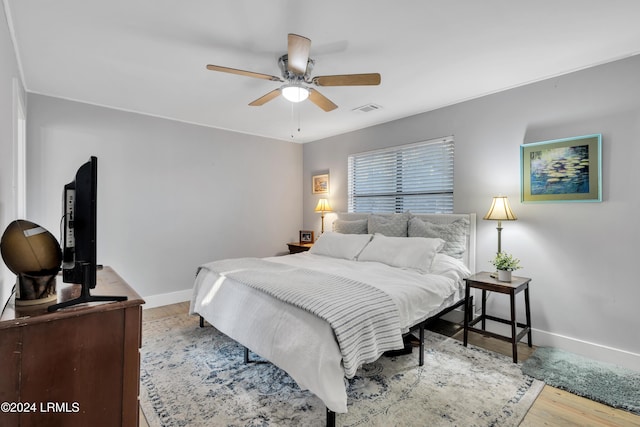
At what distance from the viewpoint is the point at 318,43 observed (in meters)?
2.20

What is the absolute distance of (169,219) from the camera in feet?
13.2

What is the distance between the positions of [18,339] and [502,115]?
3.80 meters

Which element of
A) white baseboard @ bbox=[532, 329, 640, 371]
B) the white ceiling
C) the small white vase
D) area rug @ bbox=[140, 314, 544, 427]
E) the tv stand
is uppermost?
the white ceiling

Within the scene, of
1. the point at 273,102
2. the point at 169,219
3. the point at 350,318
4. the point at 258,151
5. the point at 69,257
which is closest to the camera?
the point at 69,257

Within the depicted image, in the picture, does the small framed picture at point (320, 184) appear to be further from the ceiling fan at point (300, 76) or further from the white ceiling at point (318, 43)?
the ceiling fan at point (300, 76)

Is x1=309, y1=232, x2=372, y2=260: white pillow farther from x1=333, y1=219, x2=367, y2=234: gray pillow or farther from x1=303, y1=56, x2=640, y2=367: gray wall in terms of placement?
x1=303, y1=56, x2=640, y2=367: gray wall

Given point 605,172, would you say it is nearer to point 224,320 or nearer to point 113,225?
point 224,320

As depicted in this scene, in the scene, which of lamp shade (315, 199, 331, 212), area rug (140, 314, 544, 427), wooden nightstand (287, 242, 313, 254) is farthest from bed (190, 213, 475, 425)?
lamp shade (315, 199, 331, 212)

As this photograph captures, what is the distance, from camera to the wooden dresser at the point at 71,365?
1.02 m

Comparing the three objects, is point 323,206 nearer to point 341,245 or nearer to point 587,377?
point 341,245

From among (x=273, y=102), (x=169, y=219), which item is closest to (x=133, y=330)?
(x=273, y=102)

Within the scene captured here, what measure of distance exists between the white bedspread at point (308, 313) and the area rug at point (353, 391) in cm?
29

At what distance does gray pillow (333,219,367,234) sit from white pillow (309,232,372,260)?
0.33 metres

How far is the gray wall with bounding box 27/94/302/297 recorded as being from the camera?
3248 mm
